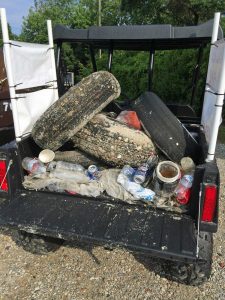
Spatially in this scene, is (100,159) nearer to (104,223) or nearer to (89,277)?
(104,223)

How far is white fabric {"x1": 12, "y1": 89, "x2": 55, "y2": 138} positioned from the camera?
2747 mm

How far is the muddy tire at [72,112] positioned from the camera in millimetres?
2717

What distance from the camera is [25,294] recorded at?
2.54 meters

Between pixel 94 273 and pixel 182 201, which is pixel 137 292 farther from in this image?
pixel 182 201

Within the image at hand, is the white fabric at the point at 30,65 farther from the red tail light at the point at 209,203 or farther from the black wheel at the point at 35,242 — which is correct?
the red tail light at the point at 209,203

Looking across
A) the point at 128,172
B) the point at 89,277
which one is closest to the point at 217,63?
the point at 128,172

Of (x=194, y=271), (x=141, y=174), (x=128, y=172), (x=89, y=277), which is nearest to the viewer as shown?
(x=194, y=271)

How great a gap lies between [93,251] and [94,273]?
1.05 feet

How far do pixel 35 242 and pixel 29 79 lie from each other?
155cm

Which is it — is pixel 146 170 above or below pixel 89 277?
above

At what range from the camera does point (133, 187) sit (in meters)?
2.51

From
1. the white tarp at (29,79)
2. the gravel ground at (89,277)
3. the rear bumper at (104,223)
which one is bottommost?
the gravel ground at (89,277)

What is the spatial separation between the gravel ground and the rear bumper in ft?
2.13

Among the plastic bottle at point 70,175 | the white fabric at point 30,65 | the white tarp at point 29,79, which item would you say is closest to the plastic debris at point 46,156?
the plastic bottle at point 70,175
